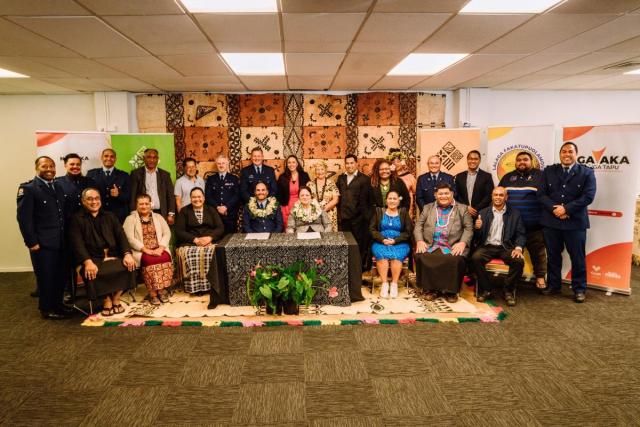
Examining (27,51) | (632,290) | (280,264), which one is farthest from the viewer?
(632,290)

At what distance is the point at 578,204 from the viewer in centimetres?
429

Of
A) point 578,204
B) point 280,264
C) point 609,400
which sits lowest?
point 609,400

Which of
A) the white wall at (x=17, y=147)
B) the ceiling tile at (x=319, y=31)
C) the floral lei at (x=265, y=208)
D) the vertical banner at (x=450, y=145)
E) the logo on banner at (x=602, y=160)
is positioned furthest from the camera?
the white wall at (x=17, y=147)

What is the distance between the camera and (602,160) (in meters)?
4.62

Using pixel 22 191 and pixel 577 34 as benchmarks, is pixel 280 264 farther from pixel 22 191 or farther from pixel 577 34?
pixel 577 34

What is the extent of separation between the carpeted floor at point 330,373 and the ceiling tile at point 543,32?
2583 mm

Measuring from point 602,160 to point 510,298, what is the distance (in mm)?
1929

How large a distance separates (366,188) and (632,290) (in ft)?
10.9

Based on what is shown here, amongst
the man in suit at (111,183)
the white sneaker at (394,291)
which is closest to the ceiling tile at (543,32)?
the white sneaker at (394,291)

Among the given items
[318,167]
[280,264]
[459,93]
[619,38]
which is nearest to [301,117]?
[318,167]

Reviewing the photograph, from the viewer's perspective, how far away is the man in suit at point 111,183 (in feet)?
16.5

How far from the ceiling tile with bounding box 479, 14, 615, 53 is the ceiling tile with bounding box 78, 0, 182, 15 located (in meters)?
2.67

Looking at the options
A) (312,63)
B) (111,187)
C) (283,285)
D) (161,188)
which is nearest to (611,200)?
(312,63)

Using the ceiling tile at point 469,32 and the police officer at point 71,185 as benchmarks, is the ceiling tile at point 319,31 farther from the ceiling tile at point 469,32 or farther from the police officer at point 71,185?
the police officer at point 71,185
